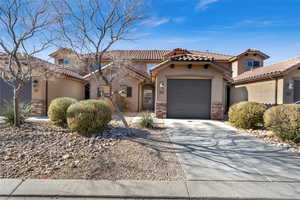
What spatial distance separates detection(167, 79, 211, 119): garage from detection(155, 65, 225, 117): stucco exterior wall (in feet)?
0.82

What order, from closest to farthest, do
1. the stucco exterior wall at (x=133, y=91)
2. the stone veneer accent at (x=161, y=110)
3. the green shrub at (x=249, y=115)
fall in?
1. the green shrub at (x=249, y=115)
2. the stone veneer accent at (x=161, y=110)
3. the stucco exterior wall at (x=133, y=91)

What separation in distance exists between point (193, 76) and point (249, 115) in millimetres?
4099

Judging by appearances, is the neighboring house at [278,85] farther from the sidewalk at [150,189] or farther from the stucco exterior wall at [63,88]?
the stucco exterior wall at [63,88]

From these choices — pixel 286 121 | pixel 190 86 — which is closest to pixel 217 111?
pixel 190 86

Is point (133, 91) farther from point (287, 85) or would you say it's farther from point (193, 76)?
point (287, 85)

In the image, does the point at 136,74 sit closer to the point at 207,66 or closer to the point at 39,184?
the point at 207,66

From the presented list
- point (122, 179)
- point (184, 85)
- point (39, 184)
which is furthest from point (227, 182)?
point (184, 85)

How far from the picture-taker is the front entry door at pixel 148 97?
16.3 metres

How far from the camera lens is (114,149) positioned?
4.92m

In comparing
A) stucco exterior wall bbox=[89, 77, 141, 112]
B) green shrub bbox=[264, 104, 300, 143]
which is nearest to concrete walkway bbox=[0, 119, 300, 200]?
green shrub bbox=[264, 104, 300, 143]

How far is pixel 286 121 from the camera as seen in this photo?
5.68 metres

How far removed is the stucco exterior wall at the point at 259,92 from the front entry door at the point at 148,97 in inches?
355

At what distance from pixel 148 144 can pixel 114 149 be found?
3.84 ft

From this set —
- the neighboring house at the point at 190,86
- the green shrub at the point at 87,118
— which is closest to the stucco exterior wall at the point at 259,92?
the neighboring house at the point at 190,86
